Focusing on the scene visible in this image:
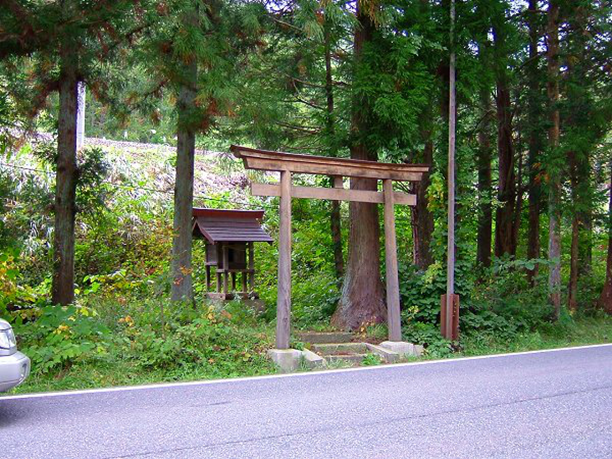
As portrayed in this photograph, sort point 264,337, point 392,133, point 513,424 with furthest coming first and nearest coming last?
point 392,133 → point 264,337 → point 513,424

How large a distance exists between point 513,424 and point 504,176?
13.8m

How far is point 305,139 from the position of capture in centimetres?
1622

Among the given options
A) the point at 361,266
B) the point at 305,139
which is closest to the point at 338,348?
the point at 361,266

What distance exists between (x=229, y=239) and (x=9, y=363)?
9.28 meters

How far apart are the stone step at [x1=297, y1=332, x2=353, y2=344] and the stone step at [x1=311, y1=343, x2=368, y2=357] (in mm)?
455

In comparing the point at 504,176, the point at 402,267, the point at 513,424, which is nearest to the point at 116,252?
the point at 402,267

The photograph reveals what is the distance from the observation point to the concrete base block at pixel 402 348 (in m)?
10.7

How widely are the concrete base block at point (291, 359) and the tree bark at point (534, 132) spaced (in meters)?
8.48

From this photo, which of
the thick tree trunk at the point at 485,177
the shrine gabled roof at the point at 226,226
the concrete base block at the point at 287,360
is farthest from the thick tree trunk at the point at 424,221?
the concrete base block at the point at 287,360

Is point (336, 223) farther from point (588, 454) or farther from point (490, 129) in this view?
point (588, 454)

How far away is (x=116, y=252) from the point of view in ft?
66.6

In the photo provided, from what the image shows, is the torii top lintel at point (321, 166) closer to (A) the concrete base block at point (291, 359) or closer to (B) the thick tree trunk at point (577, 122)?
(A) the concrete base block at point (291, 359)

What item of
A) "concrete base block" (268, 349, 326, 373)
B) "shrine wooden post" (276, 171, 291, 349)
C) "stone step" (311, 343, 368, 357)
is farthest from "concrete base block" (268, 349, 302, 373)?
"stone step" (311, 343, 368, 357)

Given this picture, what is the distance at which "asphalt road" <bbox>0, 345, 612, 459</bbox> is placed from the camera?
17.0 ft
